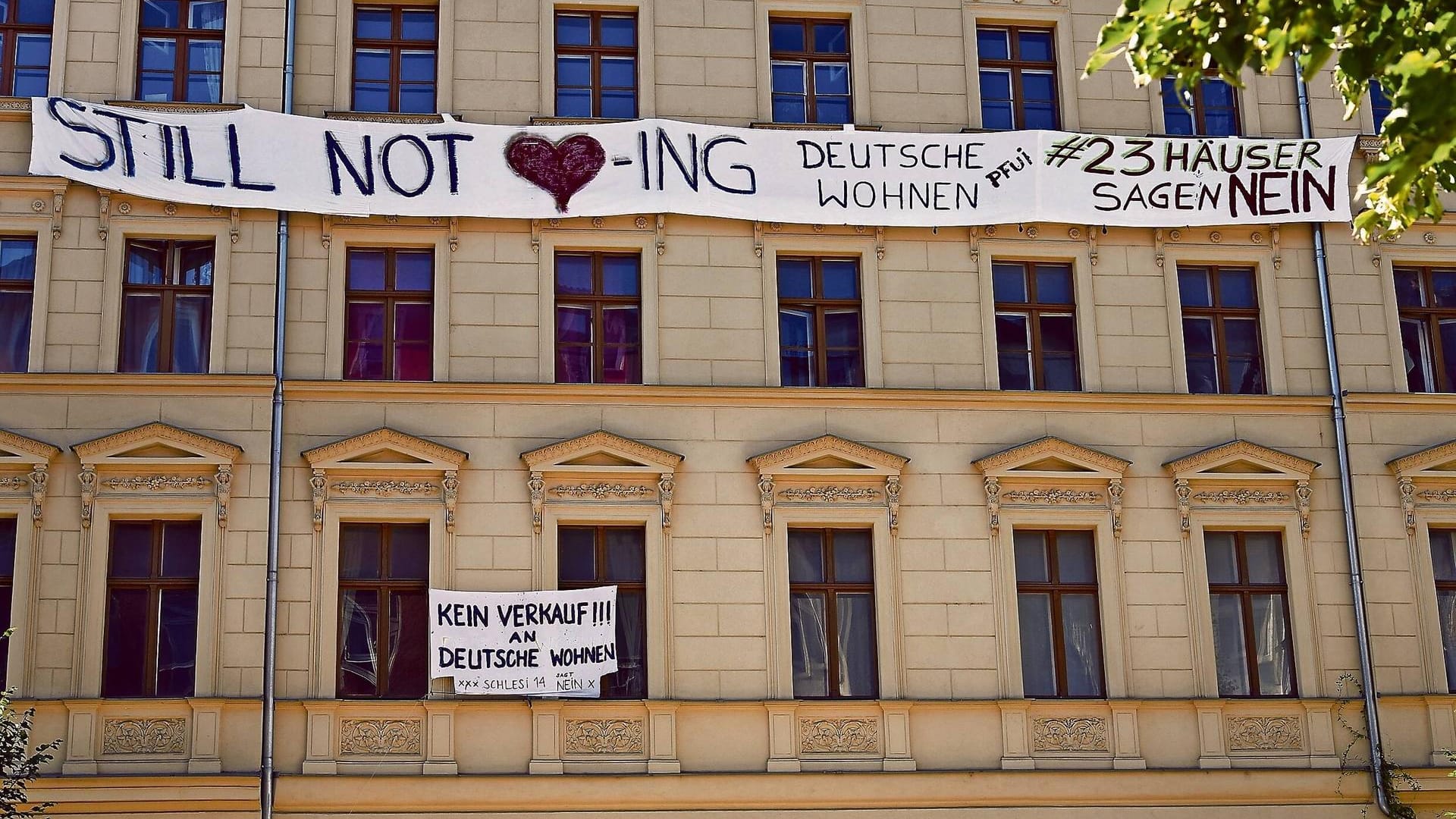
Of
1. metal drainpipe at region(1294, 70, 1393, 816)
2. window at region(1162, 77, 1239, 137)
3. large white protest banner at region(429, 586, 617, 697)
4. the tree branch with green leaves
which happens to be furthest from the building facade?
the tree branch with green leaves

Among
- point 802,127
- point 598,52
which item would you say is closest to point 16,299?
point 598,52

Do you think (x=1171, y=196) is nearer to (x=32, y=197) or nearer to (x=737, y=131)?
(x=737, y=131)

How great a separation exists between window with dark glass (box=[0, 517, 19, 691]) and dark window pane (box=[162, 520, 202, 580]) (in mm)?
1727

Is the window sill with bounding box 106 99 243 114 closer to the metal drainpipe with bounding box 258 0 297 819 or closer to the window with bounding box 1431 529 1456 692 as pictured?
the metal drainpipe with bounding box 258 0 297 819

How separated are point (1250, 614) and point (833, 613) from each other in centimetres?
543

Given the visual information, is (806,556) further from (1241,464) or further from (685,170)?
(1241,464)

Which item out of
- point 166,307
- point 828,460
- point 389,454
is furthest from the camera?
point 828,460

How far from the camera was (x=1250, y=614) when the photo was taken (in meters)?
22.5

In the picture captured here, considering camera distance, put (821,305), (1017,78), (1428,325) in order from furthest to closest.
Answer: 1. (1017,78)
2. (1428,325)
3. (821,305)

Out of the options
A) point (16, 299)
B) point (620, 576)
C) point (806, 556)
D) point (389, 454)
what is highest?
point (16, 299)

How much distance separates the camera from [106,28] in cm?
2264

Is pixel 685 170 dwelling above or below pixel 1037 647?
above

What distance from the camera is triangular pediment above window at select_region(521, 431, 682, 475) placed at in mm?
21562

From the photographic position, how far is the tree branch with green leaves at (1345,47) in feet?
35.9
